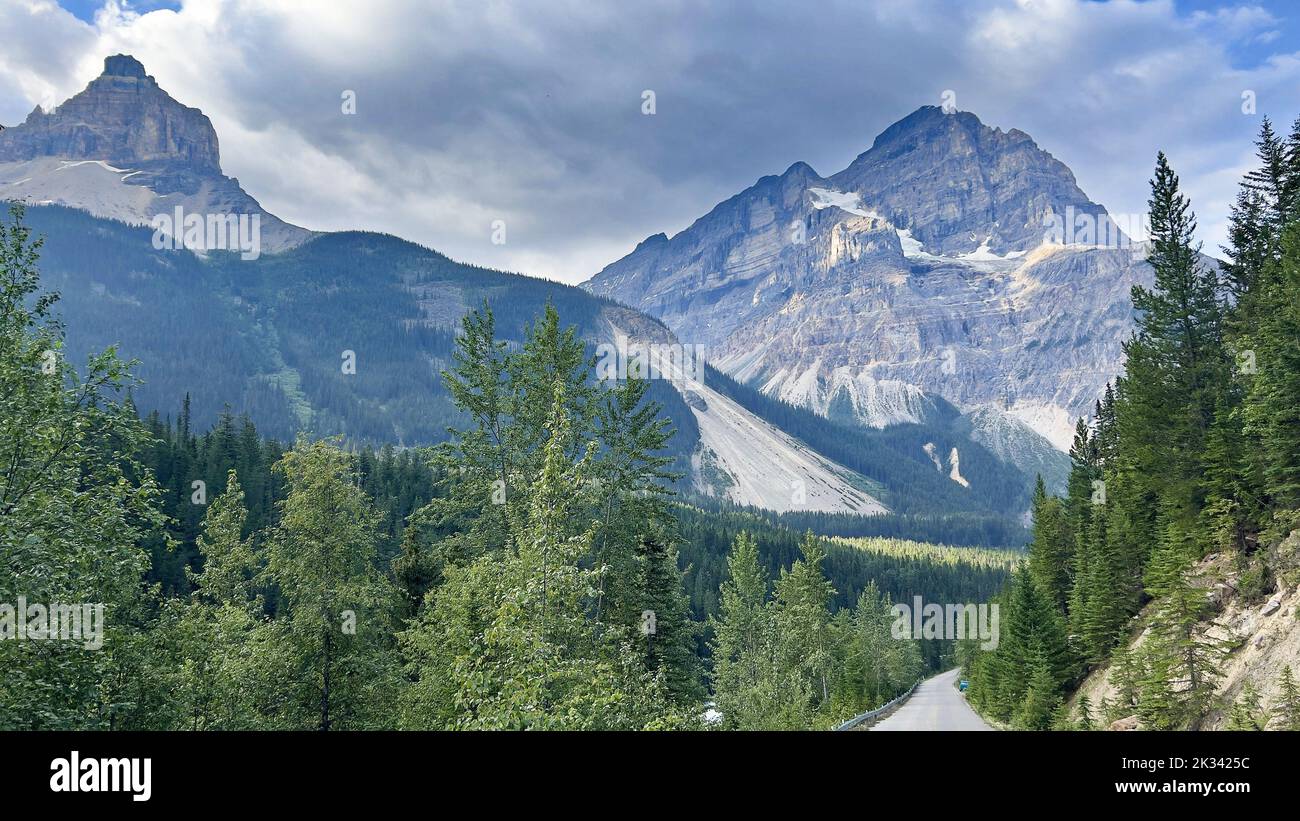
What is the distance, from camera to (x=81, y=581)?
14453 millimetres

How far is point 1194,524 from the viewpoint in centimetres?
3097

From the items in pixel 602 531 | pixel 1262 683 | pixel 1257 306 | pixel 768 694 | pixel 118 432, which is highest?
pixel 1257 306

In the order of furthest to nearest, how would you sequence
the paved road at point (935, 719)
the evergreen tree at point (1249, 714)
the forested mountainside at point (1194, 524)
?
the paved road at point (935, 719) < the forested mountainside at point (1194, 524) < the evergreen tree at point (1249, 714)

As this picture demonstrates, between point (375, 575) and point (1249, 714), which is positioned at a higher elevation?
point (375, 575)

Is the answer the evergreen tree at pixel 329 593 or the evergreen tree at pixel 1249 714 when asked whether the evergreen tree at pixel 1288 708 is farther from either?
the evergreen tree at pixel 329 593

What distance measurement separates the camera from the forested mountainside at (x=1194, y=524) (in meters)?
22.7

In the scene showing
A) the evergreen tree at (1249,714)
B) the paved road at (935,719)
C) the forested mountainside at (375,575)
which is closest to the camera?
the forested mountainside at (375,575)

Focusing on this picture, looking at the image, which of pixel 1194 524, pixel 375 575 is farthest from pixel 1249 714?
pixel 375 575

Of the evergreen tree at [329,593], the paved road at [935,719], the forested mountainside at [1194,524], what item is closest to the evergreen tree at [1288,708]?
the forested mountainside at [1194,524]

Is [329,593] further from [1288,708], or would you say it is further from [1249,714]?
[1288,708]
